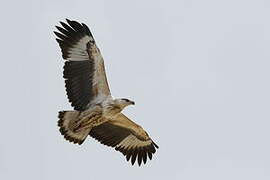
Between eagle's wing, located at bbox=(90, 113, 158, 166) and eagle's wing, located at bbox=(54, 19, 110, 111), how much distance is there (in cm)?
83

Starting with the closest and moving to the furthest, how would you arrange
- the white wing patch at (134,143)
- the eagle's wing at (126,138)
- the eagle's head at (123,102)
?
the eagle's head at (123,102)
the eagle's wing at (126,138)
the white wing patch at (134,143)

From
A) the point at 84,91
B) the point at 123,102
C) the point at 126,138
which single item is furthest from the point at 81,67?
the point at 126,138

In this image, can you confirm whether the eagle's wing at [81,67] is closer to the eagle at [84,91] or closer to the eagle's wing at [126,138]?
the eagle at [84,91]

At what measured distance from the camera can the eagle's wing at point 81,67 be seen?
15.2 m

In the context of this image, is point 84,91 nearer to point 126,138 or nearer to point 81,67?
point 81,67

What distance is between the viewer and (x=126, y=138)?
53.7 ft

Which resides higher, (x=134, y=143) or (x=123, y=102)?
(x=123, y=102)

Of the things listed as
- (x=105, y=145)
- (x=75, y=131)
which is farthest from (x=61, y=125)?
(x=105, y=145)

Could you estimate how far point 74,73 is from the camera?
15266 mm

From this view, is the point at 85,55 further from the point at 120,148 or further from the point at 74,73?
the point at 120,148

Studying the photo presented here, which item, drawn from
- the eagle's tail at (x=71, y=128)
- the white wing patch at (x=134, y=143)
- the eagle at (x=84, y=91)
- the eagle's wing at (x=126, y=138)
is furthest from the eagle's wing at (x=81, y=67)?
the white wing patch at (x=134, y=143)

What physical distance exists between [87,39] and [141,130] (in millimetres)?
2431

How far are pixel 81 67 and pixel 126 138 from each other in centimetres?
217

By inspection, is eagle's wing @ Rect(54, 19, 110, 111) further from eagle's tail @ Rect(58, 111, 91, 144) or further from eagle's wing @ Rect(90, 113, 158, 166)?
eagle's wing @ Rect(90, 113, 158, 166)
